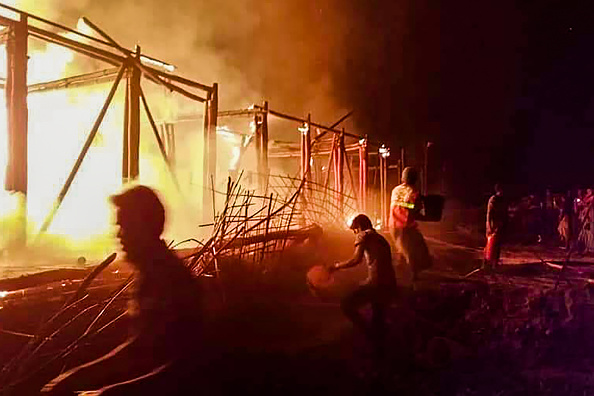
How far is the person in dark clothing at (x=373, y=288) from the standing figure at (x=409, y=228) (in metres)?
2.03

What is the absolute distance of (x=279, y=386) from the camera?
238 inches

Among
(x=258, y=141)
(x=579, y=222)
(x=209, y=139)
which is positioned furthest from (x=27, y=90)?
(x=579, y=222)

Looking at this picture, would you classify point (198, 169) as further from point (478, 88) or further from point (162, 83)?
point (478, 88)

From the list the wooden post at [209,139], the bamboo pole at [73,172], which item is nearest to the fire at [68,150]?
the wooden post at [209,139]

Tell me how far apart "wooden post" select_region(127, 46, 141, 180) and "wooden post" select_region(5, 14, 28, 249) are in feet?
5.49

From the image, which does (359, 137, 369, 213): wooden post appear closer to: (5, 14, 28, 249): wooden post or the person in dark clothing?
the person in dark clothing

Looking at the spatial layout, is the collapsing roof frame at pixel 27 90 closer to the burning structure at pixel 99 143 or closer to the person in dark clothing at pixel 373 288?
the burning structure at pixel 99 143

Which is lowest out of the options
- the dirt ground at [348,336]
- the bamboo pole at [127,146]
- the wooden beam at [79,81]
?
the dirt ground at [348,336]

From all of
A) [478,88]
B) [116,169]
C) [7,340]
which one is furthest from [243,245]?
[478,88]

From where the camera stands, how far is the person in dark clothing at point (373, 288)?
22.6 ft

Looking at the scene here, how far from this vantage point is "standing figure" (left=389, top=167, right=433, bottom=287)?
8969 millimetres

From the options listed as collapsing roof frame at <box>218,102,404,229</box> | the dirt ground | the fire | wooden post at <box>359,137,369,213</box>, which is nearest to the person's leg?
the dirt ground

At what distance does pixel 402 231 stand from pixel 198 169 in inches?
327

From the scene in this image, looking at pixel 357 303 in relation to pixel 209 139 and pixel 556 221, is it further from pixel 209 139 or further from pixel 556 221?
pixel 556 221
